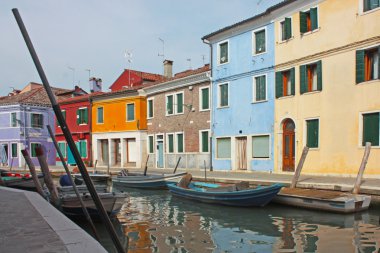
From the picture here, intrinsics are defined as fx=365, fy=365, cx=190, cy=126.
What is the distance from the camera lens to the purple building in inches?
1251

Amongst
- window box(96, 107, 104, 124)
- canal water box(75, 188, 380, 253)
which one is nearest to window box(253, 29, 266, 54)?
canal water box(75, 188, 380, 253)

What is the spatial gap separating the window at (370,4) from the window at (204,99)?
9494mm

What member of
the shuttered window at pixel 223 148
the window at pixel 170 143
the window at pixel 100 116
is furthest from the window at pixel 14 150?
the shuttered window at pixel 223 148

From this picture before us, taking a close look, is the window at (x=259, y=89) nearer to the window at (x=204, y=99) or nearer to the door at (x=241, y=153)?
the door at (x=241, y=153)

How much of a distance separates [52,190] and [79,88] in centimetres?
2724

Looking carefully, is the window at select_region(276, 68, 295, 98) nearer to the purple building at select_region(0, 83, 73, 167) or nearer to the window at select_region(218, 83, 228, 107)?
the window at select_region(218, 83, 228, 107)

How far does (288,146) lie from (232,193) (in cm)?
632

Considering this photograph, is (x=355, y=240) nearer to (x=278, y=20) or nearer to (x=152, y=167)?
(x=278, y=20)

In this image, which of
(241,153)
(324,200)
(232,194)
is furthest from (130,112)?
(324,200)

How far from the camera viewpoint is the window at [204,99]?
69.9 ft

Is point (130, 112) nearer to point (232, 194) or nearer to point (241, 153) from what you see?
point (241, 153)

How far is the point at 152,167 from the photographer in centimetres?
2508

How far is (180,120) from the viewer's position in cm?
2308

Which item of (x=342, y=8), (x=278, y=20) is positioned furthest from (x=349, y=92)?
(x=278, y=20)
